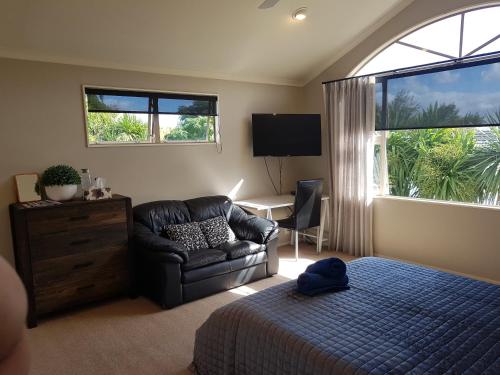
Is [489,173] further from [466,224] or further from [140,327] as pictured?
[140,327]

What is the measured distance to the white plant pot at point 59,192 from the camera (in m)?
3.37

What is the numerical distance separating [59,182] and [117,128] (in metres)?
0.98

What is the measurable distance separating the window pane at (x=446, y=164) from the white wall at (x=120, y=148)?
1.76 meters

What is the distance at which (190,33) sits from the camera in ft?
12.6

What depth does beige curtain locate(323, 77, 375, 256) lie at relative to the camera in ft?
15.0

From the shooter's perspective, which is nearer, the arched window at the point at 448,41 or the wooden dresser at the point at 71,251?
the wooden dresser at the point at 71,251

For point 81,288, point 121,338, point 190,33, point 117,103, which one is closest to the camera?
point 121,338

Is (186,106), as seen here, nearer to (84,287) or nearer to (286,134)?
(286,134)

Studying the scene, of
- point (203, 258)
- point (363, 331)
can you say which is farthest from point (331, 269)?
point (203, 258)

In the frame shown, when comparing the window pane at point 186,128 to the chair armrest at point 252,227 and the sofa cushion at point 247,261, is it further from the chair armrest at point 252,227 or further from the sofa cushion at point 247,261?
the sofa cushion at point 247,261

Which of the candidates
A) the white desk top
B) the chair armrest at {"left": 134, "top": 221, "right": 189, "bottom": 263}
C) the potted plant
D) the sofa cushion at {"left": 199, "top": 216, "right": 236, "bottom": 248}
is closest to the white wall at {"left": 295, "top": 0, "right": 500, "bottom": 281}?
the white desk top

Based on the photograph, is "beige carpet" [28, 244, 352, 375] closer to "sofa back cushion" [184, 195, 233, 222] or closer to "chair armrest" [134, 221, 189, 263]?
"chair armrest" [134, 221, 189, 263]

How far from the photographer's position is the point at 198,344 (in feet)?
7.89

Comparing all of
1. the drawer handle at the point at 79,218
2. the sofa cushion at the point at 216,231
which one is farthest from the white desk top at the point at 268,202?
the drawer handle at the point at 79,218
